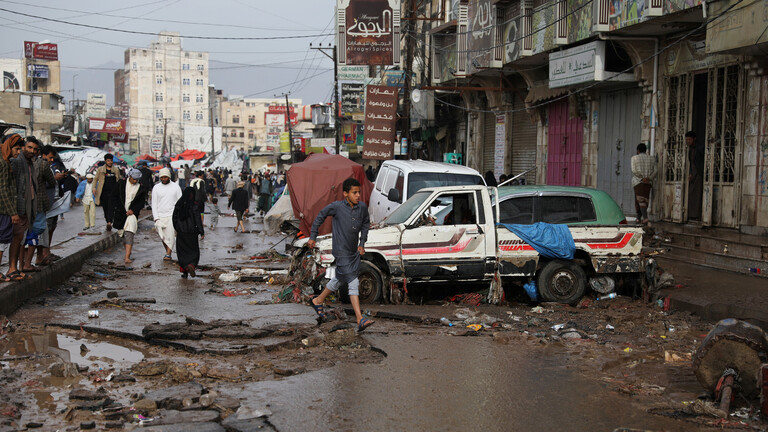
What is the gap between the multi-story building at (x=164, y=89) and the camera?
144500 millimetres

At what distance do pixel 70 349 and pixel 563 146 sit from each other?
18806mm

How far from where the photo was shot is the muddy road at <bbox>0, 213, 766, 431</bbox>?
209 inches

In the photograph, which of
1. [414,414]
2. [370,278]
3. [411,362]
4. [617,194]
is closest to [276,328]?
[411,362]

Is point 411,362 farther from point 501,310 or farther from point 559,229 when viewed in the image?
point 559,229

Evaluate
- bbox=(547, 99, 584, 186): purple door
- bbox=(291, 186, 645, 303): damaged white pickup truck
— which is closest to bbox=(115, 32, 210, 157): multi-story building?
bbox=(547, 99, 584, 186): purple door

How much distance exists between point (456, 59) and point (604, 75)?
10.4 meters

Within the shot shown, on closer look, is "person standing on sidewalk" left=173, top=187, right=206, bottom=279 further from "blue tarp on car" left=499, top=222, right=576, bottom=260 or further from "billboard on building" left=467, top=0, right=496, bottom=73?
"billboard on building" left=467, top=0, right=496, bottom=73

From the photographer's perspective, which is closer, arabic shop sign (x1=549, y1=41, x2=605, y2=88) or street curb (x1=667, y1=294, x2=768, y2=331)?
street curb (x1=667, y1=294, x2=768, y2=331)

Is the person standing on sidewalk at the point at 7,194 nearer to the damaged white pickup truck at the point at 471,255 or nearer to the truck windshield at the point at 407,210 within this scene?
the damaged white pickup truck at the point at 471,255

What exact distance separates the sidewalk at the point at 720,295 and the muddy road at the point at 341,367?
0.30 metres

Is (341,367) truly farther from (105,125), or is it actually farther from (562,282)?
(105,125)

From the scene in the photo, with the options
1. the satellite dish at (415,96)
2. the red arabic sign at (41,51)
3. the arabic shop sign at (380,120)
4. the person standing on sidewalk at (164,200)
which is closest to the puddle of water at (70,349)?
the person standing on sidewalk at (164,200)

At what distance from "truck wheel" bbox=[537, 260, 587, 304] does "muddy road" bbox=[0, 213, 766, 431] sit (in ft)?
0.91

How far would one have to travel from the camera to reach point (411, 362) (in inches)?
277
